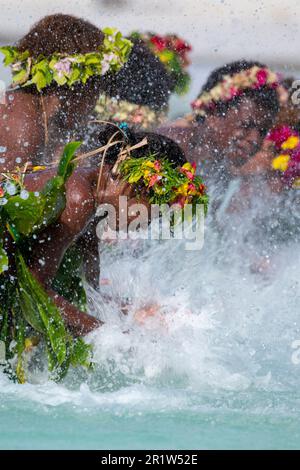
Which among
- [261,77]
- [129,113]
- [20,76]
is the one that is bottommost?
[20,76]

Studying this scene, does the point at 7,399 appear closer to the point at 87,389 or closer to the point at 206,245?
the point at 87,389

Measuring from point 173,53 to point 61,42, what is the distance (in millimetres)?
1859

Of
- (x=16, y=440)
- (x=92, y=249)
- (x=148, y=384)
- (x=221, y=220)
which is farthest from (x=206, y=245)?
(x=16, y=440)

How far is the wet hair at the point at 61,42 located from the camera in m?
4.62

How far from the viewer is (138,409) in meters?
3.79

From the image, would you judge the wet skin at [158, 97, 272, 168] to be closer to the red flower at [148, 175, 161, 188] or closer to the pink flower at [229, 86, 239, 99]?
the pink flower at [229, 86, 239, 99]

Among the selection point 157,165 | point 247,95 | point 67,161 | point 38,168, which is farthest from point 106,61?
point 247,95

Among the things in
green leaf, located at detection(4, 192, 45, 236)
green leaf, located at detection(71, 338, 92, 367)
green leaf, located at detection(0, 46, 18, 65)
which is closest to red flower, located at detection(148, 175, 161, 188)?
green leaf, located at detection(4, 192, 45, 236)

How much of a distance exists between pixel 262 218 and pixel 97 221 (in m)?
2.47

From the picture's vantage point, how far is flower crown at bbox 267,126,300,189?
6.32 metres

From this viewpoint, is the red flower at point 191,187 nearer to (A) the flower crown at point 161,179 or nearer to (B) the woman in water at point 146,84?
(A) the flower crown at point 161,179

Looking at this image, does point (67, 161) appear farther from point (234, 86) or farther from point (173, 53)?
point (173, 53)

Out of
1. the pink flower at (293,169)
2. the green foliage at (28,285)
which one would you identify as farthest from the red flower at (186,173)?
the pink flower at (293,169)

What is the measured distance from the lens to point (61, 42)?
4641mm
